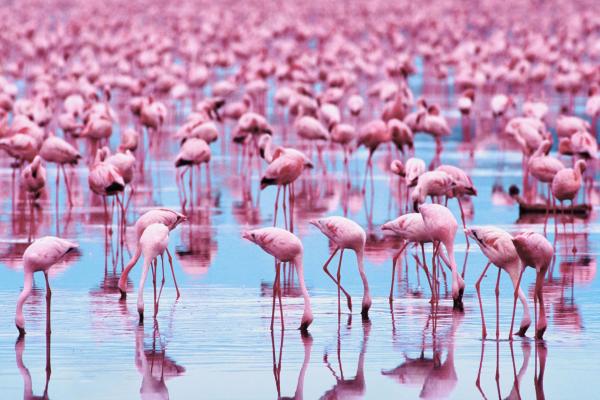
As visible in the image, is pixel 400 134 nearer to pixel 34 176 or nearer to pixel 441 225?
pixel 34 176

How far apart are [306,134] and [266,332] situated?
919 cm

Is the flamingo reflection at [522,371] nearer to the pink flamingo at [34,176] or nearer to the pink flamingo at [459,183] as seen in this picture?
the pink flamingo at [459,183]

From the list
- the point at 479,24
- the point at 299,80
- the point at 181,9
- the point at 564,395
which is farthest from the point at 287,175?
the point at 181,9

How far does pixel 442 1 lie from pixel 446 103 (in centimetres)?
3494

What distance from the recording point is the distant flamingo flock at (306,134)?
1009 cm

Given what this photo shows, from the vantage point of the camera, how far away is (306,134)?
18516 millimetres

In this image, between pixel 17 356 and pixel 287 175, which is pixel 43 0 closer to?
pixel 287 175

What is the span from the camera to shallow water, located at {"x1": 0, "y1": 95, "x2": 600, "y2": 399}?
8.13 m

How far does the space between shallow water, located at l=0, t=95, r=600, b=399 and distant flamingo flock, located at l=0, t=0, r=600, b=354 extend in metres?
0.17

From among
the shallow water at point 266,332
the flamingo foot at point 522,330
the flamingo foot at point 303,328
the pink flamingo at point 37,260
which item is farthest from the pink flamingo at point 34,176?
the flamingo foot at point 522,330

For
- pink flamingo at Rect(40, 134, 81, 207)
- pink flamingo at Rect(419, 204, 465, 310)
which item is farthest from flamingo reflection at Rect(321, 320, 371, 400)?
pink flamingo at Rect(40, 134, 81, 207)

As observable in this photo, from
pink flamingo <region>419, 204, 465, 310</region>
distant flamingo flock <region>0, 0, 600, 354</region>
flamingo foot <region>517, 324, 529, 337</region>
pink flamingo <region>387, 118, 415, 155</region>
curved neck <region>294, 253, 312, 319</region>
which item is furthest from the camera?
pink flamingo <region>387, 118, 415, 155</region>

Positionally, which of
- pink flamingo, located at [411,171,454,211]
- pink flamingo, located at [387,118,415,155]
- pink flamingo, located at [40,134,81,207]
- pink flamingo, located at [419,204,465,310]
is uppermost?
pink flamingo, located at [387,118,415,155]

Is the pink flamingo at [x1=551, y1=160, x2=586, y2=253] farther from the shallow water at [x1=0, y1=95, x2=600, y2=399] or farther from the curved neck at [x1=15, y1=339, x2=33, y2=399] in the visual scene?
the curved neck at [x1=15, y1=339, x2=33, y2=399]
